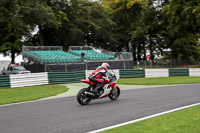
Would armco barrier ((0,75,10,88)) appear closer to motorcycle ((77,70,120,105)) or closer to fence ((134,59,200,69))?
motorcycle ((77,70,120,105))

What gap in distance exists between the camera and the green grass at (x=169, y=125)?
18.7 feet

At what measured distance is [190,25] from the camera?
3734 centimetres

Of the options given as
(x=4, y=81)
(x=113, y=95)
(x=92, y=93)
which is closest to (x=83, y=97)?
(x=92, y=93)

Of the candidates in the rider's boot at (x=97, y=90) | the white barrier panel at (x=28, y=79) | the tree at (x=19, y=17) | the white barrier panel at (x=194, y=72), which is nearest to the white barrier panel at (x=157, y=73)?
the white barrier panel at (x=194, y=72)

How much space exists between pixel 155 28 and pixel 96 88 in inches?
1703

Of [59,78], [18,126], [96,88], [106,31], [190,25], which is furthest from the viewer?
[106,31]

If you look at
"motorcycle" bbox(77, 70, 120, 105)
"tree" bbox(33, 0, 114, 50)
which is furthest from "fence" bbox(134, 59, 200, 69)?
"motorcycle" bbox(77, 70, 120, 105)

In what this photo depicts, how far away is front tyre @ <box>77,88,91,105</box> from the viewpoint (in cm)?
971

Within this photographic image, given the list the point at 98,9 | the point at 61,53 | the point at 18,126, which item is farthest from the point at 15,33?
the point at 18,126

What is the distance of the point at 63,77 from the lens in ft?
73.2

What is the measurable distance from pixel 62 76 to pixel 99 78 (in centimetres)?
1238

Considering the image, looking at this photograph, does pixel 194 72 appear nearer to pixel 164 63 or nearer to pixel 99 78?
pixel 99 78

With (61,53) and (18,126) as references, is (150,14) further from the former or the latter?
(18,126)

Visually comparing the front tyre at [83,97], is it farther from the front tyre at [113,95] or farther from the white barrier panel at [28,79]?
the white barrier panel at [28,79]
